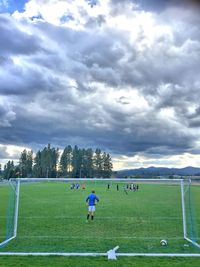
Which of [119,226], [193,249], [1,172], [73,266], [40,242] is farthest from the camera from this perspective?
[1,172]

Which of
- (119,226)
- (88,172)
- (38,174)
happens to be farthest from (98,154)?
(119,226)

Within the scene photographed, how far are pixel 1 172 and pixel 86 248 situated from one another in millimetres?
171118

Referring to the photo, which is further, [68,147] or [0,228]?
[68,147]

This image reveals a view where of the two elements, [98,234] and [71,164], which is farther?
[71,164]

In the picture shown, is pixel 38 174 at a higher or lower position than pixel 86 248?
higher

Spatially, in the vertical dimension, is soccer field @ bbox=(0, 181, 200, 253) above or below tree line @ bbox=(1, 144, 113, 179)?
below

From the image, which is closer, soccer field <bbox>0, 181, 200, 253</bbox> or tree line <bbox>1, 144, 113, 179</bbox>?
soccer field <bbox>0, 181, 200, 253</bbox>

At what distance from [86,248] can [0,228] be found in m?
6.10

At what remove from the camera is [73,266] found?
9.77 metres

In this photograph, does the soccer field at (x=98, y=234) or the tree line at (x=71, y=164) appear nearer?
the soccer field at (x=98, y=234)

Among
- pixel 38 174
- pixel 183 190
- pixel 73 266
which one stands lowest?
pixel 73 266

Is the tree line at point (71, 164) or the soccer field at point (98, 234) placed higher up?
the tree line at point (71, 164)

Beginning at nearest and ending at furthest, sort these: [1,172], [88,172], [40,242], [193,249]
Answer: [193,249] → [40,242] → [88,172] → [1,172]

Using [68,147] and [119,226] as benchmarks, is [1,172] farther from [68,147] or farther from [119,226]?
[119,226]
